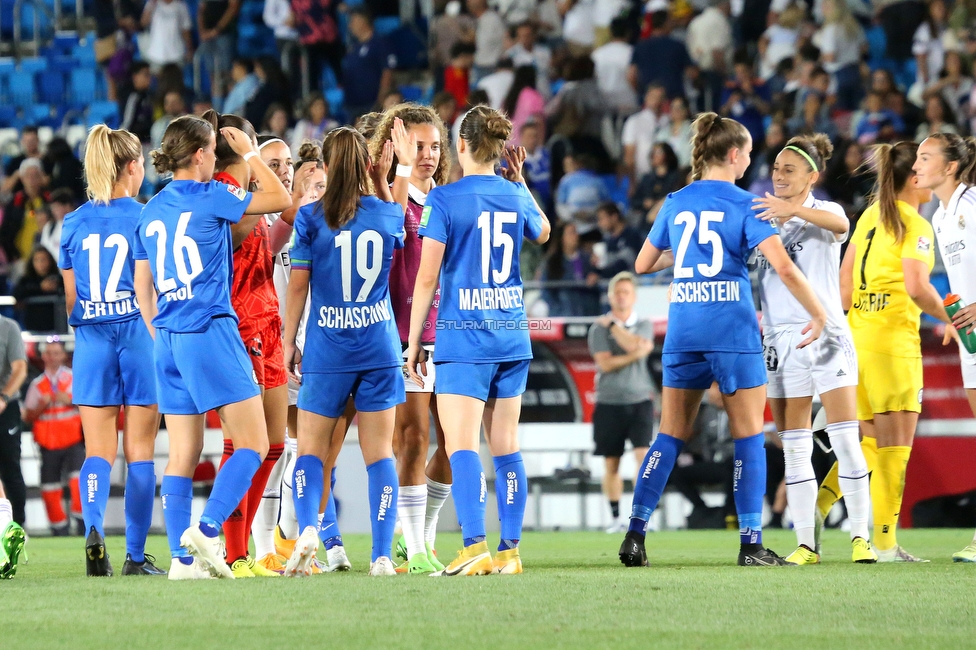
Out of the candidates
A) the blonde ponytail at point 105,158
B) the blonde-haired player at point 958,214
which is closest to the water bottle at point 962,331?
the blonde-haired player at point 958,214

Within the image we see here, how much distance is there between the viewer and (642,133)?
1579 cm

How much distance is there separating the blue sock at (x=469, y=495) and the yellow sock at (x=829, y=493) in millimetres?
2625

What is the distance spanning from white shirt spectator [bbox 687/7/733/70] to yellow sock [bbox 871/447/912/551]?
32.2ft

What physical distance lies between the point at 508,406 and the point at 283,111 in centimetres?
1116

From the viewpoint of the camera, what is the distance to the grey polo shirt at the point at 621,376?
11.5m

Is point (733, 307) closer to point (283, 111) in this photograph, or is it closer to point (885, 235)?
point (885, 235)

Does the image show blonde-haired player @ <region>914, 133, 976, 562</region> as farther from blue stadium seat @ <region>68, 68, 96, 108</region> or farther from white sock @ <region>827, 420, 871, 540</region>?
blue stadium seat @ <region>68, 68, 96, 108</region>

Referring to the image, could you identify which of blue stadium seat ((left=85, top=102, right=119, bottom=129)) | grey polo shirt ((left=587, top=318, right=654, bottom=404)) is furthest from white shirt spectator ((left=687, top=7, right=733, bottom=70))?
blue stadium seat ((left=85, top=102, right=119, bottom=129))

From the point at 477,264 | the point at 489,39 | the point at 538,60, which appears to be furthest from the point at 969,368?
the point at 489,39

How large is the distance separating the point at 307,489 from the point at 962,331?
377 centimetres

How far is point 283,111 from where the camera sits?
54.7ft

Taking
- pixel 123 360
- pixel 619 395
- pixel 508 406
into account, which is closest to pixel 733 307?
pixel 508 406

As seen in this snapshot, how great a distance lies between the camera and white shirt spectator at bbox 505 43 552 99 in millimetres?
17047

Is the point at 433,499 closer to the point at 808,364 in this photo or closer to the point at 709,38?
the point at 808,364
